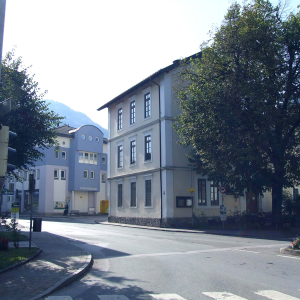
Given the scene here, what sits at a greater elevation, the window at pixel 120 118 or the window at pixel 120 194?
the window at pixel 120 118

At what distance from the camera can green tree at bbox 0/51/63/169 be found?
15609 mm

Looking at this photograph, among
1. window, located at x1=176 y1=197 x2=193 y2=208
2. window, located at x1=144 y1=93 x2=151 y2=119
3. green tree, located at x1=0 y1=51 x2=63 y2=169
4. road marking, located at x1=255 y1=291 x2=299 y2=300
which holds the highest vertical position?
window, located at x1=144 y1=93 x2=151 y2=119

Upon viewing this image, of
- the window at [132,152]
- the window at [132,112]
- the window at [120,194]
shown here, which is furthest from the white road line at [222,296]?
the window at [120,194]

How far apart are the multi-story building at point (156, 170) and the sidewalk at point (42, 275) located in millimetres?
16033

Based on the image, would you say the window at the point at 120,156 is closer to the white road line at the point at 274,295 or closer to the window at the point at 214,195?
the window at the point at 214,195

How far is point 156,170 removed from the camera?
27922 millimetres

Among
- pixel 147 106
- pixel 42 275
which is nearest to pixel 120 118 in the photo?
pixel 147 106

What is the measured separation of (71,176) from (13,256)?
45.0 metres

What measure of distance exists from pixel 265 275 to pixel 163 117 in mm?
20062

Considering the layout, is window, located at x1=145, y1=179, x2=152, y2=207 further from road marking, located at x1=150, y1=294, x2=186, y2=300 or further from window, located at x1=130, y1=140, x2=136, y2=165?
road marking, located at x1=150, y1=294, x2=186, y2=300

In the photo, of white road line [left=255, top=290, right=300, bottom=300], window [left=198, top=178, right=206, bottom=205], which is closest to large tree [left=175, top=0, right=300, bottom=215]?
window [left=198, top=178, right=206, bottom=205]

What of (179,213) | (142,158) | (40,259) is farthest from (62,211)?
(40,259)

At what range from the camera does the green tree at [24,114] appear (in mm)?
15609

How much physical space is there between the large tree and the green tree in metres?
8.99
